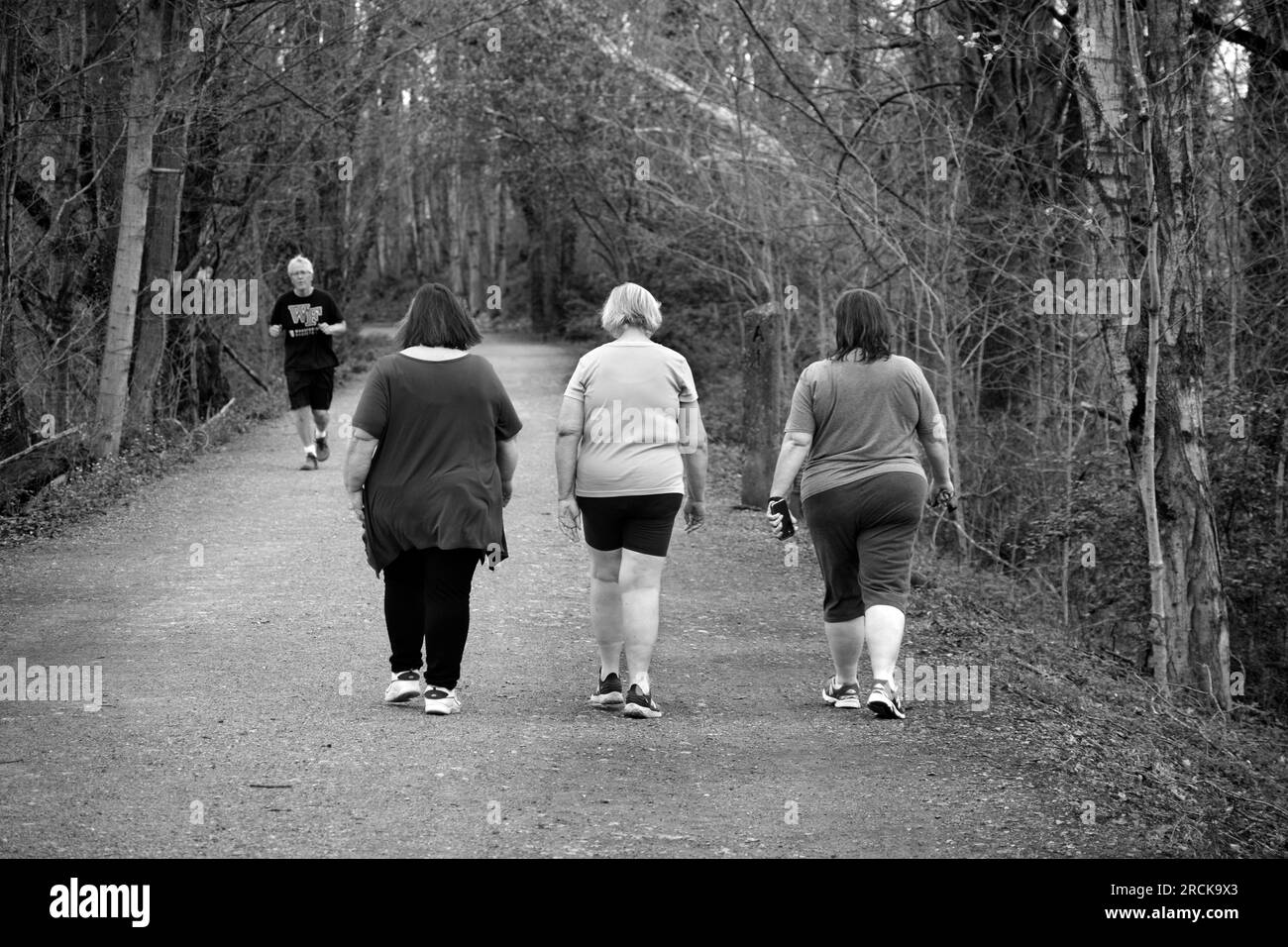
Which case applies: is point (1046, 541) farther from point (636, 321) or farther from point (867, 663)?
point (636, 321)

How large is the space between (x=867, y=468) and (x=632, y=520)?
1105mm

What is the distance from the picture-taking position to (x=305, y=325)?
13930mm

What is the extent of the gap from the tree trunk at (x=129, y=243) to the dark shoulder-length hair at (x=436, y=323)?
9.09 metres

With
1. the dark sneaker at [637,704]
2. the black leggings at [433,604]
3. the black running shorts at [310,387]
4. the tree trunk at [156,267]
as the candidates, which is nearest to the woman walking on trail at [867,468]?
the dark sneaker at [637,704]

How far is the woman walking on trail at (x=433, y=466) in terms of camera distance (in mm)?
6359

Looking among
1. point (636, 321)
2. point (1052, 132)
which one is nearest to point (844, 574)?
point (636, 321)

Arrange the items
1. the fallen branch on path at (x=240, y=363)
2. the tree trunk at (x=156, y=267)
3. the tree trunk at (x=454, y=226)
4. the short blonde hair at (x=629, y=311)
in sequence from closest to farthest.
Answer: the short blonde hair at (x=629, y=311)
the tree trunk at (x=156, y=267)
the fallen branch on path at (x=240, y=363)
the tree trunk at (x=454, y=226)

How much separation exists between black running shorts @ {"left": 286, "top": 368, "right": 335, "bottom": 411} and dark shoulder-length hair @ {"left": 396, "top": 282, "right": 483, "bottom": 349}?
780cm

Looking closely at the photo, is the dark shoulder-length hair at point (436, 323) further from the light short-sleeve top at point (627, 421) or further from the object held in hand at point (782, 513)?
the object held in hand at point (782, 513)

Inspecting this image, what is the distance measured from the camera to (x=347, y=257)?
27531 millimetres

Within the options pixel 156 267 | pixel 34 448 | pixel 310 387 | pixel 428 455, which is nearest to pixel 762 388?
pixel 310 387

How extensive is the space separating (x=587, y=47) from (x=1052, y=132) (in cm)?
1357

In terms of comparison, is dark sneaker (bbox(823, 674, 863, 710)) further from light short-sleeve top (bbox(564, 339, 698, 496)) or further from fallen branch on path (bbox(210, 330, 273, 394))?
fallen branch on path (bbox(210, 330, 273, 394))

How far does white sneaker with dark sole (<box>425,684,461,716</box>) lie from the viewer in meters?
6.59
